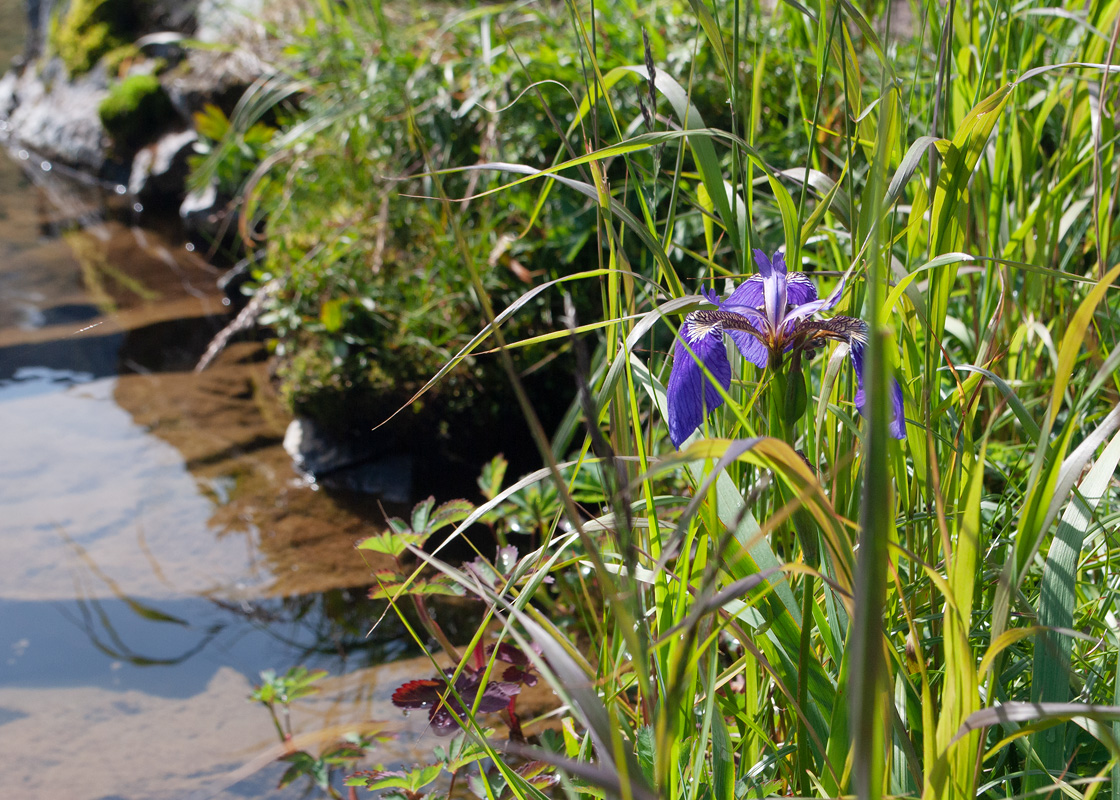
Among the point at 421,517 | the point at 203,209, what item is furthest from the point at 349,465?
the point at 203,209

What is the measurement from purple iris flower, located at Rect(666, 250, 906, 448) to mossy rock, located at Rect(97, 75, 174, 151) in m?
5.66

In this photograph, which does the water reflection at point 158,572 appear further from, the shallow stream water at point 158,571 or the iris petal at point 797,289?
the iris petal at point 797,289

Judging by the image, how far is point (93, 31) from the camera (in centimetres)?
622

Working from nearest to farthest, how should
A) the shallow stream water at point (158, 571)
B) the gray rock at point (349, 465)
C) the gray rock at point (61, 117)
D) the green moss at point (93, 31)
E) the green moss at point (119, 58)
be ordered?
1. the shallow stream water at point (158, 571)
2. the gray rock at point (349, 465)
3. the green moss at point (119, 58)
4. the gray rock at point (61, 117)
5. the green moss at point (93, 31)

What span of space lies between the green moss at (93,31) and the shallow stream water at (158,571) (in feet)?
11.8

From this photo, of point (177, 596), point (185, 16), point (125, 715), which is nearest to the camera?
point (125, 715)

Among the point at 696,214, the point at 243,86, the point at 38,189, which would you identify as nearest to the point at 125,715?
the point at 696,214

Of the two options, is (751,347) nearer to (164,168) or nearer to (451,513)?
(451,513)

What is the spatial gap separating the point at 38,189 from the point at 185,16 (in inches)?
68.0

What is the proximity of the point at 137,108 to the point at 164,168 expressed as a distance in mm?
590

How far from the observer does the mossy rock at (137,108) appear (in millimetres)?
5246

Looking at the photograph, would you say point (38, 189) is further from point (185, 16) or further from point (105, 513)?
point (105, 513)

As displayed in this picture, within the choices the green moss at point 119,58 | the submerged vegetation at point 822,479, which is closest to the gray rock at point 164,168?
the green moss at point 119,58

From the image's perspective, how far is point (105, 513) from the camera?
92.1 inches
